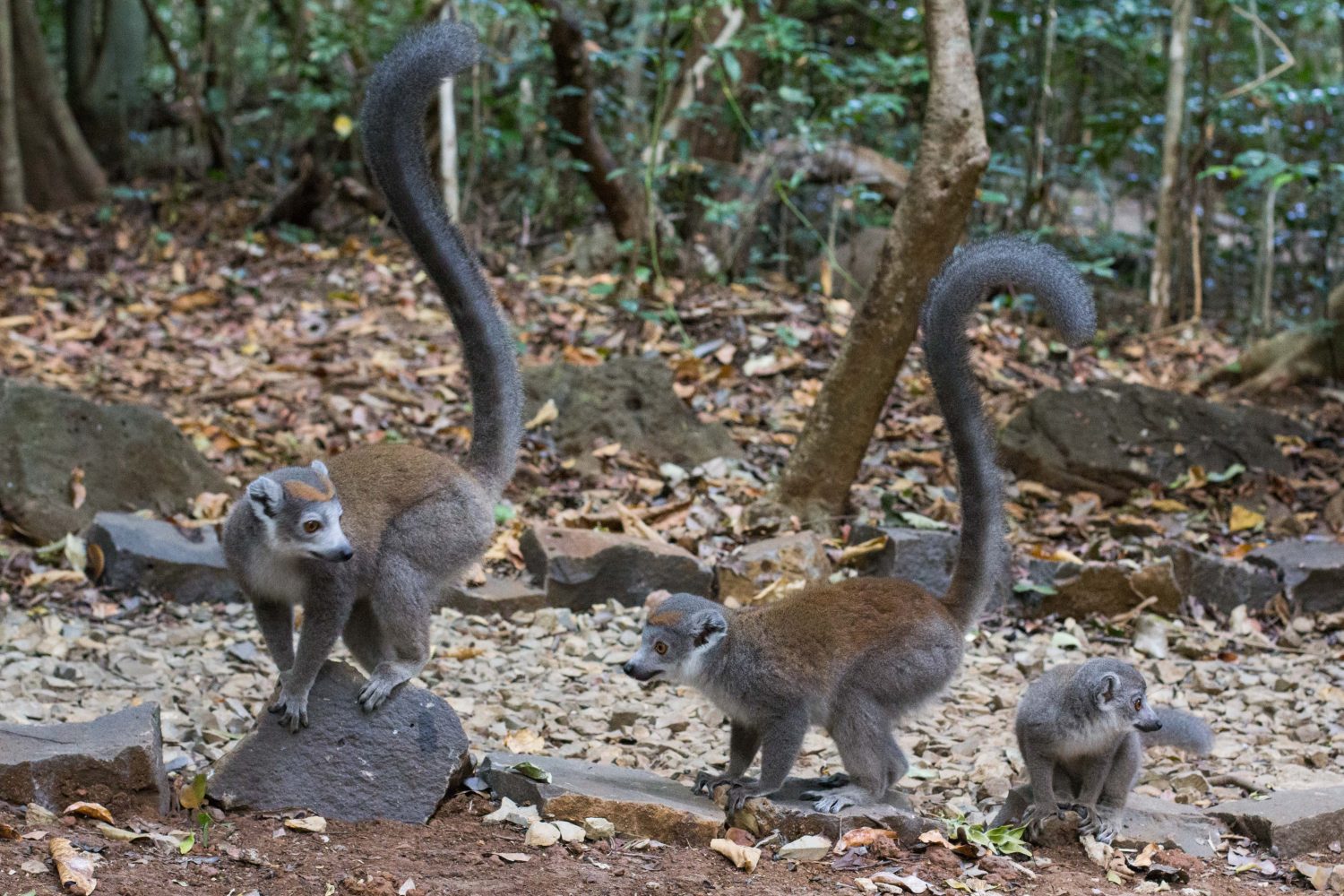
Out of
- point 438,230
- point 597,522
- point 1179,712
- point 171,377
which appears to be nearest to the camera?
point 438,230

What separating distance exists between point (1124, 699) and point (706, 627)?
4.87 feet

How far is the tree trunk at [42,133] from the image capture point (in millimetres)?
15039

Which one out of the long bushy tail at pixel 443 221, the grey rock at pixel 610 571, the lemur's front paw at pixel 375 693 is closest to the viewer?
the lemur's front paw at pixel 375 693

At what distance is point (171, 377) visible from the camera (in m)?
10.7

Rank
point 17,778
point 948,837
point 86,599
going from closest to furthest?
point 17,778 → point 948,837 → point 86,599

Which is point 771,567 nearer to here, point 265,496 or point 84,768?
point 265,496

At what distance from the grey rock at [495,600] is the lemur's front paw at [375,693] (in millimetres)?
2702

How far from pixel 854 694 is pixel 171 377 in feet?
25.2

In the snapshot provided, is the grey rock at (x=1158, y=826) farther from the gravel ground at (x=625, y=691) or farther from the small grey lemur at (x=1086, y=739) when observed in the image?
the gravel ground at (x=625, y=691)

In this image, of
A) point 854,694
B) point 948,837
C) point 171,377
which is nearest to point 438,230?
point 854,694

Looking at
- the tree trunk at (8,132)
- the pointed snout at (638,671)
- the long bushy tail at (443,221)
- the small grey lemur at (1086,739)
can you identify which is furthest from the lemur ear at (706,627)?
the tree trunk at (8,132)

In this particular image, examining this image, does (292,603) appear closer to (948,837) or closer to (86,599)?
(948,837)

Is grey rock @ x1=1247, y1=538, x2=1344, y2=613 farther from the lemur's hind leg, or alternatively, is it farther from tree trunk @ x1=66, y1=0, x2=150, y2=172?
tree trunk @ x1=66, y1=0, x2=150, y2=172

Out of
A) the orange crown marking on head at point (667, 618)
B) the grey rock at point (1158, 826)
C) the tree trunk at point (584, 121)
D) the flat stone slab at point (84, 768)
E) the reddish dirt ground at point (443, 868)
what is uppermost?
the tree trunk at point (584, 121)
